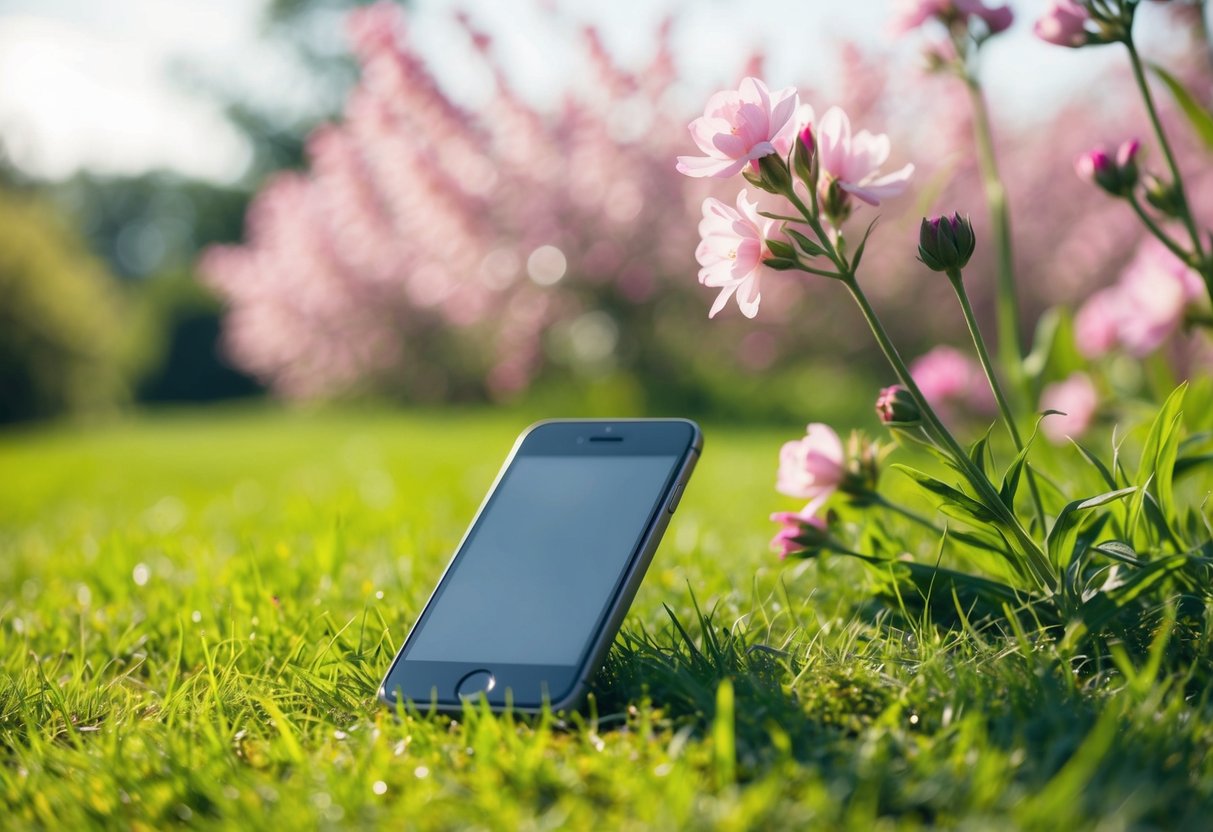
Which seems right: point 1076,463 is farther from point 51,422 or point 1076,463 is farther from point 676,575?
point 51,422

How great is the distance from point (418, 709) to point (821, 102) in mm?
5654

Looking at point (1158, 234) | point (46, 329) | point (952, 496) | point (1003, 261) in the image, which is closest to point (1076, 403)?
point (1003, 261)

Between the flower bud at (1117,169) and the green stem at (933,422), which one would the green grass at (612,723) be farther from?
the flower bud at (1117,169)

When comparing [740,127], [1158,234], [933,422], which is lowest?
[933,422]

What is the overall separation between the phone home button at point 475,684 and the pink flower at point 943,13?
137cm

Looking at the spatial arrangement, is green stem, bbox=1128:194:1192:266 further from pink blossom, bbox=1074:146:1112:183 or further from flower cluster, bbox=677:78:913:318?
flower cluster, bbox=677:78:913:318

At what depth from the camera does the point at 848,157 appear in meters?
1.30

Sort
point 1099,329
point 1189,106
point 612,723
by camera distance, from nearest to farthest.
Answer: point 612,723 → point 1189,106 → point 1099,329

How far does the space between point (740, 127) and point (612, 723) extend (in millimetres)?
699

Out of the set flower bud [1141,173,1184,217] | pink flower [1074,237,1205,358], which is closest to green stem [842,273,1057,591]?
flower bud [1141,173,1184,217]

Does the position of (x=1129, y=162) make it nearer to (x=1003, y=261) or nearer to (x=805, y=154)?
(x=1003, y=261)

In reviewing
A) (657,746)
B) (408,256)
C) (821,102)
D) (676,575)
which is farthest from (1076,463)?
(408,256)

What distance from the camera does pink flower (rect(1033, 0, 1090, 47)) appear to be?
5.12 feet

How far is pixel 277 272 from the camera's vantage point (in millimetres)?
9203
